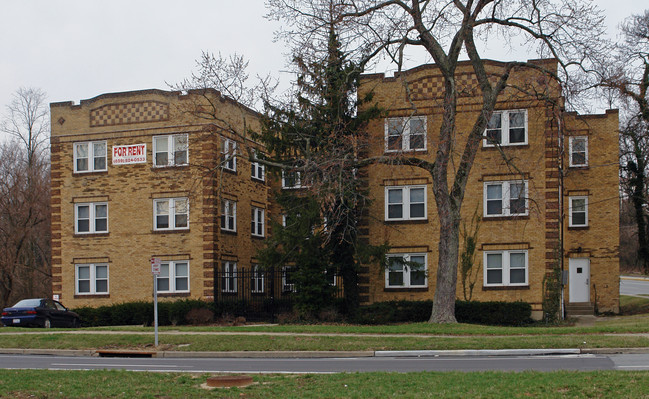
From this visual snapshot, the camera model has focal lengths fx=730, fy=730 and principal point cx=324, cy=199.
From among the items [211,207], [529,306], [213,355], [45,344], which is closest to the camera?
[213,355]

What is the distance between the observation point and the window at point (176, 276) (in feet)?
112

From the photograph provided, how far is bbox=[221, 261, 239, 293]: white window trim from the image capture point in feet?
114

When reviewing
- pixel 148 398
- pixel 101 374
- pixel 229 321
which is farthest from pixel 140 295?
pixel 148 398

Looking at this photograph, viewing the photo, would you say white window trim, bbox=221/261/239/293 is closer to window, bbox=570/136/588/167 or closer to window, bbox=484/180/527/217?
window, bbox=484/180/527/217

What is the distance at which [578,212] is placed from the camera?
37250 millimetres

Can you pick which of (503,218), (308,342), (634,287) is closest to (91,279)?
(308,342)

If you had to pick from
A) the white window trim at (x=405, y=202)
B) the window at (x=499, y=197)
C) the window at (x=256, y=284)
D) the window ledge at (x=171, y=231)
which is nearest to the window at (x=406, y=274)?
the white window trim at (x=405, y=202)

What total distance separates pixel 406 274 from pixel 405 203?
10.1 ft

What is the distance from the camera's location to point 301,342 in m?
20.6

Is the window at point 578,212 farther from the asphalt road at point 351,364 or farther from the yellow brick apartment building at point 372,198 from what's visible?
Result: the asphalt road at point 351,364

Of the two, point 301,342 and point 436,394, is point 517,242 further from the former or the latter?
point 436,394

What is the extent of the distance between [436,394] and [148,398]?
441 centimetres

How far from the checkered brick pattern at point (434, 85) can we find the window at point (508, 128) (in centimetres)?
148

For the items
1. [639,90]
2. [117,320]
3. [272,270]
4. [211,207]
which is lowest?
[117,320]
